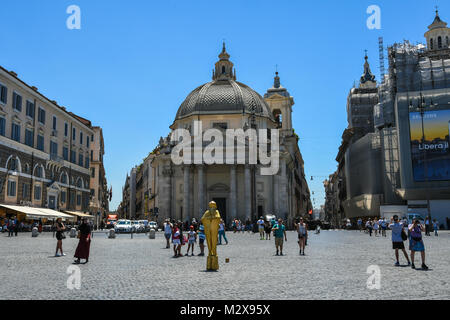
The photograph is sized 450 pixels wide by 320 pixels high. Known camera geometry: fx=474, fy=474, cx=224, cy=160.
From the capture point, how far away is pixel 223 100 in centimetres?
5872

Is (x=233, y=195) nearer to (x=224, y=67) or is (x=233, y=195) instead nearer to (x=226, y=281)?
(x=224, y=67)

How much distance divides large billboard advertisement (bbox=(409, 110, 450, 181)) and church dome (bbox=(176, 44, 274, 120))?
19119mm

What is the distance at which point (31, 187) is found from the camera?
40688 mm

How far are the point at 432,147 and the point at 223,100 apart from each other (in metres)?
25.1

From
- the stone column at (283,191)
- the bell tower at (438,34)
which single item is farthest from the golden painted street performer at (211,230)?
the bell tower at (438,34)

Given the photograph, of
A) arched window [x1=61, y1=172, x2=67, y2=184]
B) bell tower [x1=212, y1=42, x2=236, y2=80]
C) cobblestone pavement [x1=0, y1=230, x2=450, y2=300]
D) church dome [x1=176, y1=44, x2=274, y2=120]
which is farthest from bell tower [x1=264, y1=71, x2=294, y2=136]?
cobblestone pavement [x1=0, y1=230, x2=450, y2=300]

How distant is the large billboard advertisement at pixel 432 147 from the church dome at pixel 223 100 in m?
19.1

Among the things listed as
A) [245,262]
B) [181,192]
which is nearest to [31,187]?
[181,192]

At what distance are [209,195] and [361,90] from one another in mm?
31335

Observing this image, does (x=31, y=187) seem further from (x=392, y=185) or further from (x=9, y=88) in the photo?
(x=392, y=185)

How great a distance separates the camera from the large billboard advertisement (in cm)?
4422

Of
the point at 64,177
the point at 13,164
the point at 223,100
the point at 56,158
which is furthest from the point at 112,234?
the point at 223,100
